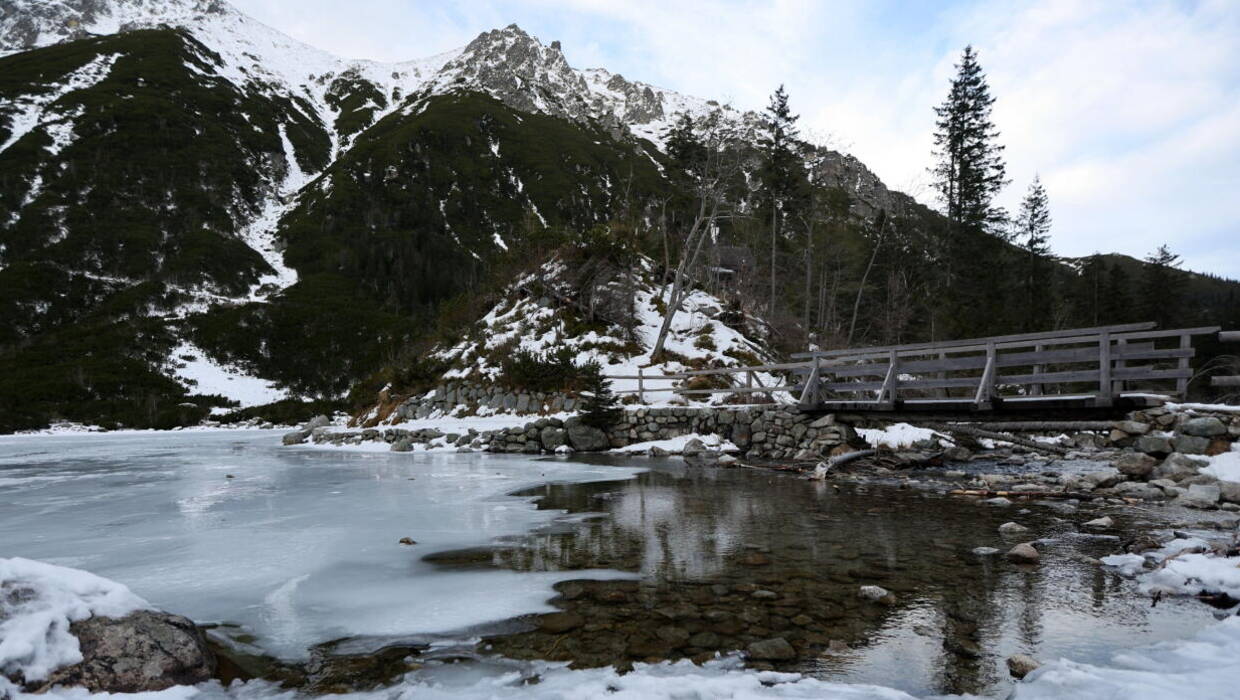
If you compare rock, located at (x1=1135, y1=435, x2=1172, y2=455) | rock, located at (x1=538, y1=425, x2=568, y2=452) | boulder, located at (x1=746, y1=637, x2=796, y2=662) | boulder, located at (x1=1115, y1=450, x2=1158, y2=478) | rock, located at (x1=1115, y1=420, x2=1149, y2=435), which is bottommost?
rock, located at (x1=538, y1=425, x2=568, y2=452)

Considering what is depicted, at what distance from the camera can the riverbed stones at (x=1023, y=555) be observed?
17.0 ft

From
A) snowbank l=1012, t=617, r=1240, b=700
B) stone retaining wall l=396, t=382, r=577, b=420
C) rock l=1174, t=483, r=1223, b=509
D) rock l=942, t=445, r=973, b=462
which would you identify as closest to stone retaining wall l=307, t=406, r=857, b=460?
stone retaining wall l=396, t=382, r=577, b=420

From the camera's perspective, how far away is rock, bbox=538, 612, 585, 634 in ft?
12.9

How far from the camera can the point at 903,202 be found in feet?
106

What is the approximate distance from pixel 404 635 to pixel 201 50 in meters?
168

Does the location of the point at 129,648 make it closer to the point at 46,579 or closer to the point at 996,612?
the point at 46,579

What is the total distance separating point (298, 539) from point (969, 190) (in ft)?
126

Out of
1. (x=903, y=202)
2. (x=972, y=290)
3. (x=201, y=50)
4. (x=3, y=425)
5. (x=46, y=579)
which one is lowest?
(x=3, y=425)

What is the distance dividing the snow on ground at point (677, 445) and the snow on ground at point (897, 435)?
3.47 meters

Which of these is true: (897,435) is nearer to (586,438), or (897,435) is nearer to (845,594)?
(586,438)

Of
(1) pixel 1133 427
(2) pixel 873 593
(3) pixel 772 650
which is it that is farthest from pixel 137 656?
(1) pixel 1133 427

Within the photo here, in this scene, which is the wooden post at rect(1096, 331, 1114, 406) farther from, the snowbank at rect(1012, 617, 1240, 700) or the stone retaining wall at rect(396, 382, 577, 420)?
the stone retaining wall at rect(396, 382, 577, 420)

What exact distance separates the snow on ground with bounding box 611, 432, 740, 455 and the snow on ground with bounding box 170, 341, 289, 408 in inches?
1901

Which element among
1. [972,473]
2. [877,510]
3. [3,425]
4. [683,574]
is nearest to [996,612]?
[683,574]
